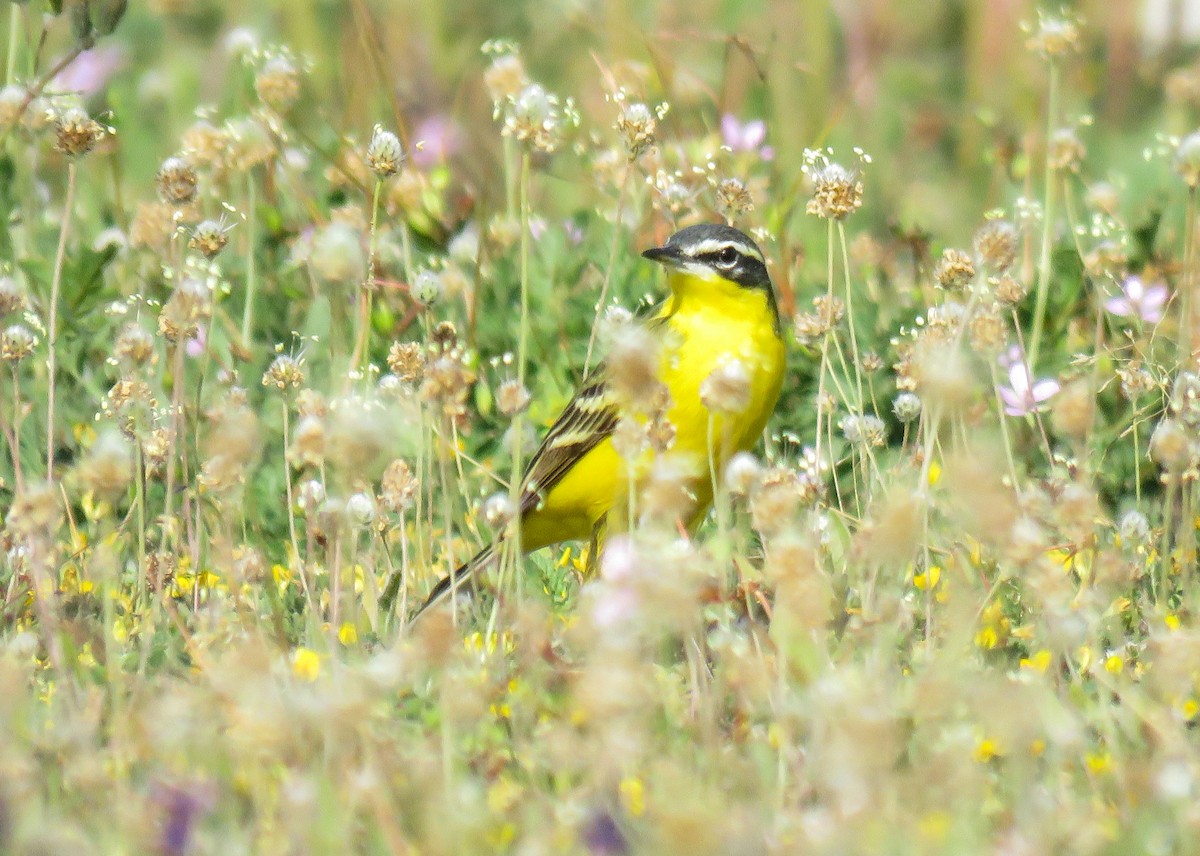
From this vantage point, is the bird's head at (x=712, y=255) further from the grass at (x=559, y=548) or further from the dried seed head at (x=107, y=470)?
the dried seed head at (x=107, y=470)

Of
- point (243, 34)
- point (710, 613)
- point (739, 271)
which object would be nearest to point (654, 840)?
point (710, 613)

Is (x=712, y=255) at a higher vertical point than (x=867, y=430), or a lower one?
higher

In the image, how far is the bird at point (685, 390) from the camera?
4.85m

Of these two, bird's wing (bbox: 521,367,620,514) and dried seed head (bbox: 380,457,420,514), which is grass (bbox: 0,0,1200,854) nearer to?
dried seed head (bbox: 380,457,420,514)

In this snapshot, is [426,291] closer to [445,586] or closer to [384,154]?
[384,154]

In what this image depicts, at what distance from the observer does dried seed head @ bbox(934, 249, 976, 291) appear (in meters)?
3.98

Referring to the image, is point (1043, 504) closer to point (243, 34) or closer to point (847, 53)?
point (243, 34)

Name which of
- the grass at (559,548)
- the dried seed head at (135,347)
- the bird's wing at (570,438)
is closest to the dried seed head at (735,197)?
the grass at (559,548)

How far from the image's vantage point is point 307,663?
3.41 meters

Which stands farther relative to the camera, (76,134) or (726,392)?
(76,134)

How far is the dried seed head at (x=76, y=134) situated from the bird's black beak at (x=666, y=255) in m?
1.61

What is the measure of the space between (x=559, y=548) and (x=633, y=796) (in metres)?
2.86

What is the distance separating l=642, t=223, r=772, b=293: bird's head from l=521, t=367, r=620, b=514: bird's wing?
16.1 inches

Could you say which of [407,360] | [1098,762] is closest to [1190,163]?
[1098,762]
